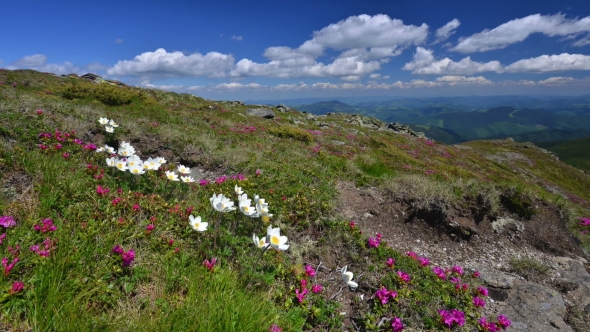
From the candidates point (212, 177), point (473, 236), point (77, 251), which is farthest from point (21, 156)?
point (473, 236)

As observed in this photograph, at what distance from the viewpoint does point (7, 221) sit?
3023mm

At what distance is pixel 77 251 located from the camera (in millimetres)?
2814

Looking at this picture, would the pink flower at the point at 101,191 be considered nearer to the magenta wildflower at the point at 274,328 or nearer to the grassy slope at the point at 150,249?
the grassy slope at the point at 150,249

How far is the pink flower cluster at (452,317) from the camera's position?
13.1 ft

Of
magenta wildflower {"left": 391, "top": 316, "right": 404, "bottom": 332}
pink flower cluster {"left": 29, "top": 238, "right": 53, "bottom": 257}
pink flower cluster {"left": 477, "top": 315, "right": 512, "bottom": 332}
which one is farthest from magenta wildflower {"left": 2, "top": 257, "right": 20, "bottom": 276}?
pink flower cluster {"left": 477, "top": 315, "right": 512, "bottom": 332}

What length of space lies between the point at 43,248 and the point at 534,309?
7.03 m

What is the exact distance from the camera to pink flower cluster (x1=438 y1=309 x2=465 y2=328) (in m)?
3.98

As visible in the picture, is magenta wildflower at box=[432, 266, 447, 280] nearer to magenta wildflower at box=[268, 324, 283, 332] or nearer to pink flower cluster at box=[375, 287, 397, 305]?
pink flower cluster at box=[375, 287, 397, 305]

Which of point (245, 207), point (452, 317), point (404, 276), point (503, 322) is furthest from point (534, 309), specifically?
point (245, 207)

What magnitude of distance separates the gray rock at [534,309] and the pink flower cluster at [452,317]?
3.05 feet

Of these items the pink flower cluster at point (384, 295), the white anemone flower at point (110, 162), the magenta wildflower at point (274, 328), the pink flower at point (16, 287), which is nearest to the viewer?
the pink flower at point (16, 287)

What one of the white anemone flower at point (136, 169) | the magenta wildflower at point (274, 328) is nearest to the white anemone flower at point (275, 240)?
the magenta wildflower at point (274, 328)

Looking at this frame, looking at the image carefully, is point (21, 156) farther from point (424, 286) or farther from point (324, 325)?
point (424, 286)

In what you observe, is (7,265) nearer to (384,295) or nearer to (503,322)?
(384,295)
